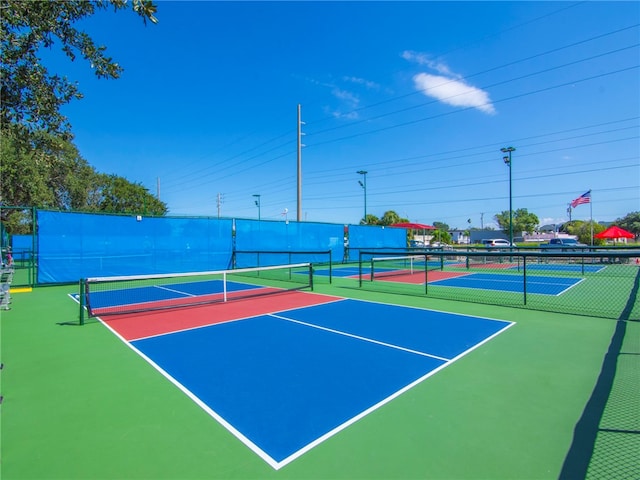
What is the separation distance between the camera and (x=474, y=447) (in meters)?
3.24

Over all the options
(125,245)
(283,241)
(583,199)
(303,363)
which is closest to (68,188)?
(125,245)

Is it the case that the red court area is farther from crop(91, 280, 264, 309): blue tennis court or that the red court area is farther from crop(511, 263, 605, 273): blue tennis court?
crop(511, 263, 605, 273): blue tennis court

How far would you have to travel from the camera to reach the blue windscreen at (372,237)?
27125 millimetres

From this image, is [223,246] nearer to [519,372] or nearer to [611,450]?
[519,372]

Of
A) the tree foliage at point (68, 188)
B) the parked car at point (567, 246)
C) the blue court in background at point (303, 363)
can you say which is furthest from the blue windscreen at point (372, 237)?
the blue court in background at point (303, 363)

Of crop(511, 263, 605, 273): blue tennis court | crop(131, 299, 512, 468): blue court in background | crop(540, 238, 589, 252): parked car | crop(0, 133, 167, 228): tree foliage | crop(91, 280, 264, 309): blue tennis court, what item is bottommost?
crop(91, 280, 264, 309): blue tennis court

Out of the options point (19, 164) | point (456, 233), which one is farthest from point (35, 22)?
point (456, 233)

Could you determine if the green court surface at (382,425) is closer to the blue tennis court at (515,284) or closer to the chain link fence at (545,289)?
the chain link fence at (545,289)

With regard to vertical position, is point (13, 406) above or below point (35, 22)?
below

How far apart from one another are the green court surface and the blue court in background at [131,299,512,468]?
21 cm

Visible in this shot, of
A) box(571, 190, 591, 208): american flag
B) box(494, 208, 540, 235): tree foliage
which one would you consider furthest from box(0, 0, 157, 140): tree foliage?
box(494, 208, 540, 235): tree foliage

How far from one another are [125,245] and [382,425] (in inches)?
664

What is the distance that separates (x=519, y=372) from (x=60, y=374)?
665 cm

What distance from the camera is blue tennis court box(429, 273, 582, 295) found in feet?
43.9
